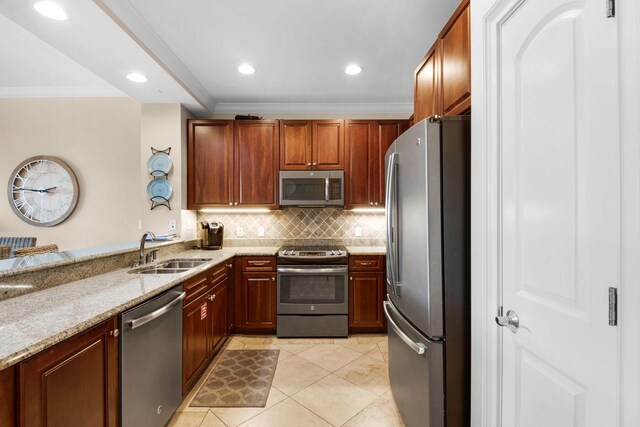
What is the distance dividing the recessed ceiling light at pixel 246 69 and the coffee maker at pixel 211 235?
1.74 metres

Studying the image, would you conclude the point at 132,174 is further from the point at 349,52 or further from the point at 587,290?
the point at 587,290

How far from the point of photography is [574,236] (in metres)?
0.89

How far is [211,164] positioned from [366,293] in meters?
2.37

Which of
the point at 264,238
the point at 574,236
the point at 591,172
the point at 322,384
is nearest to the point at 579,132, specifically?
the point at 591,172

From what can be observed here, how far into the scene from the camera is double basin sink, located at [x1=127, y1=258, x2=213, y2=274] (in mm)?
2252

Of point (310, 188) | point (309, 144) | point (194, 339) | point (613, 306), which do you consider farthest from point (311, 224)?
point (613, 306)

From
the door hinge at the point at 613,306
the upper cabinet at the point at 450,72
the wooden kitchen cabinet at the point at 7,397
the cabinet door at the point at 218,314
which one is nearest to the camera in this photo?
the door hinge at the point at 613,306

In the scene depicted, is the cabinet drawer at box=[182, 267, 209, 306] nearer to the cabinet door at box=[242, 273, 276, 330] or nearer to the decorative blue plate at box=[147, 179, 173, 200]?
the cabinet door at box=[242, 273, 276, 330]

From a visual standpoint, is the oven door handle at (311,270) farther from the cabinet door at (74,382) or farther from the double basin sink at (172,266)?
the cabinet door at (74,382)

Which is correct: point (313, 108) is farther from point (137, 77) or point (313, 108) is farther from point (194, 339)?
point (194, 339)

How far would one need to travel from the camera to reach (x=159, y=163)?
3309 millimetres

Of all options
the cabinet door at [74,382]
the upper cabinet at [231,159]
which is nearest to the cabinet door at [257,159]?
the upper cabinet at [231,159]

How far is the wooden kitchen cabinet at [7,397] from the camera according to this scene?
0.88 metres

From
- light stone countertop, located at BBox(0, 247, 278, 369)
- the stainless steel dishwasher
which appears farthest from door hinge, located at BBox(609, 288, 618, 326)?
the stainless steel dishwasher
